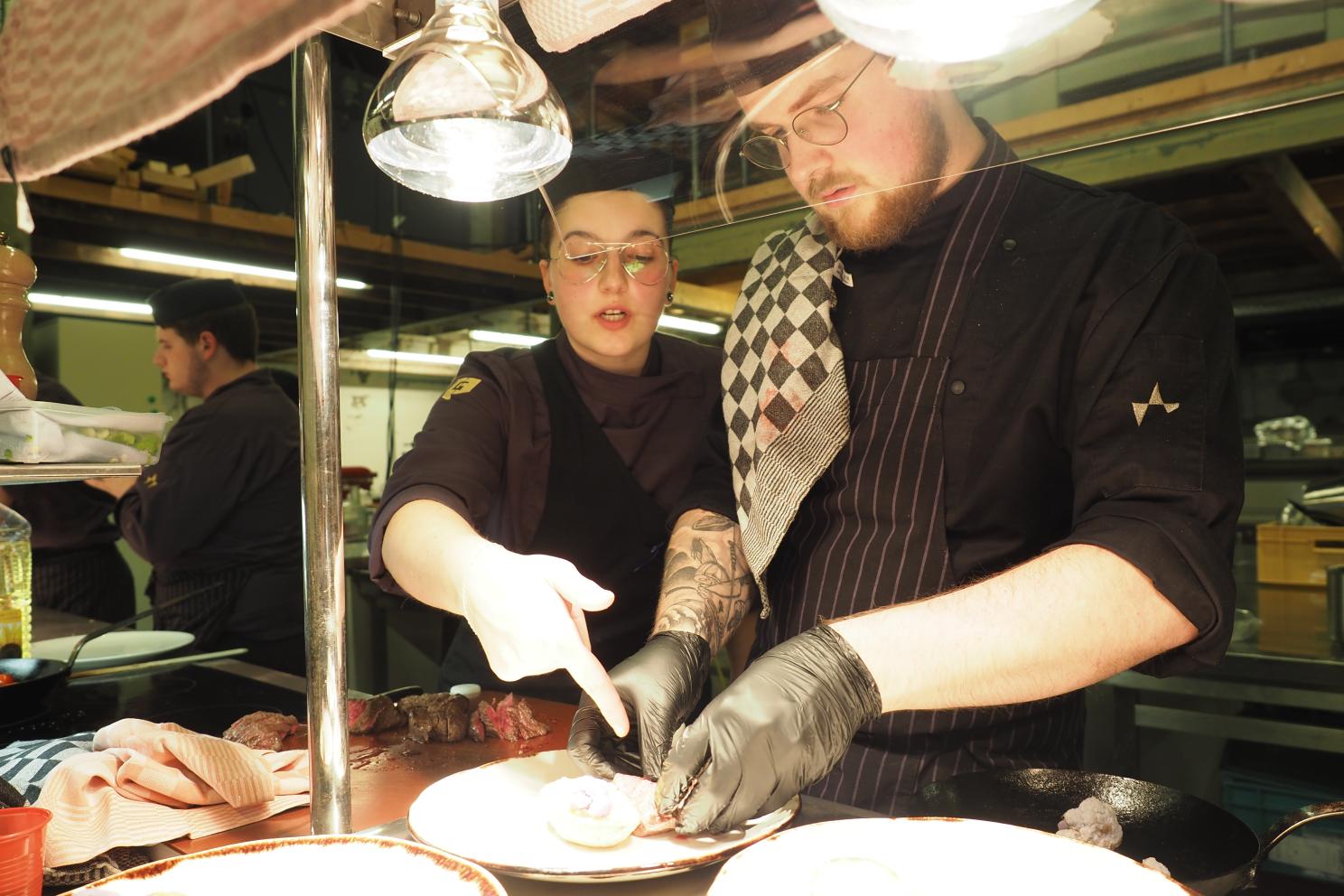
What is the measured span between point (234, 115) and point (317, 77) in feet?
19.1

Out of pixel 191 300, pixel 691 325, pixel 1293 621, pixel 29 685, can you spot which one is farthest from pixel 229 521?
pixel 1293 621

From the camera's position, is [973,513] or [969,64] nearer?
[969,64]

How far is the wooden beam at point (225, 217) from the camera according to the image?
4.27m

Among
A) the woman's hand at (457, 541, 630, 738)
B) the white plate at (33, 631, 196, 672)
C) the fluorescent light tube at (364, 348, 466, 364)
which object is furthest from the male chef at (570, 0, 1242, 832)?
the fluorescent light tube at (364, 348, 466, 364)

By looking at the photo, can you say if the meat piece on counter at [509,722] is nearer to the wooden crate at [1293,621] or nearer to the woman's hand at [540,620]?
the woman's hand at [540,620]

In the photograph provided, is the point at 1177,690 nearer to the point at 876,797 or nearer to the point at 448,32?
the point at 876,797

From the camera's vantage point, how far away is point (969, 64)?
0.64 m

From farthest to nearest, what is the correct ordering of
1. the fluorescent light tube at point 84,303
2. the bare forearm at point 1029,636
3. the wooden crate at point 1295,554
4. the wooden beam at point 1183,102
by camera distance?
the fluorescent light tube at point 84,303, the wooden crate at point 1295,554, the bare forearm at point 1029,636, the wooden beam at point 1183,102

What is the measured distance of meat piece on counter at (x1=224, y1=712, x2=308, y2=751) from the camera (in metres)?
1.31

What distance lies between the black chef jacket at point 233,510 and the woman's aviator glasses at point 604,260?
5.96ft

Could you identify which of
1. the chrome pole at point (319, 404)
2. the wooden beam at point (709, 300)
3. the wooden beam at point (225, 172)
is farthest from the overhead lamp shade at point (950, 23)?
the wooden beam at point (225, 172)

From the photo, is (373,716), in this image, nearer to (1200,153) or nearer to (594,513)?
(594,513)

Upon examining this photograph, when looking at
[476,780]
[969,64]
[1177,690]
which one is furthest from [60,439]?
[1177,690]

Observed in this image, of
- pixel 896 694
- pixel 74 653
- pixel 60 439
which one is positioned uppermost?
pixel 60 439
